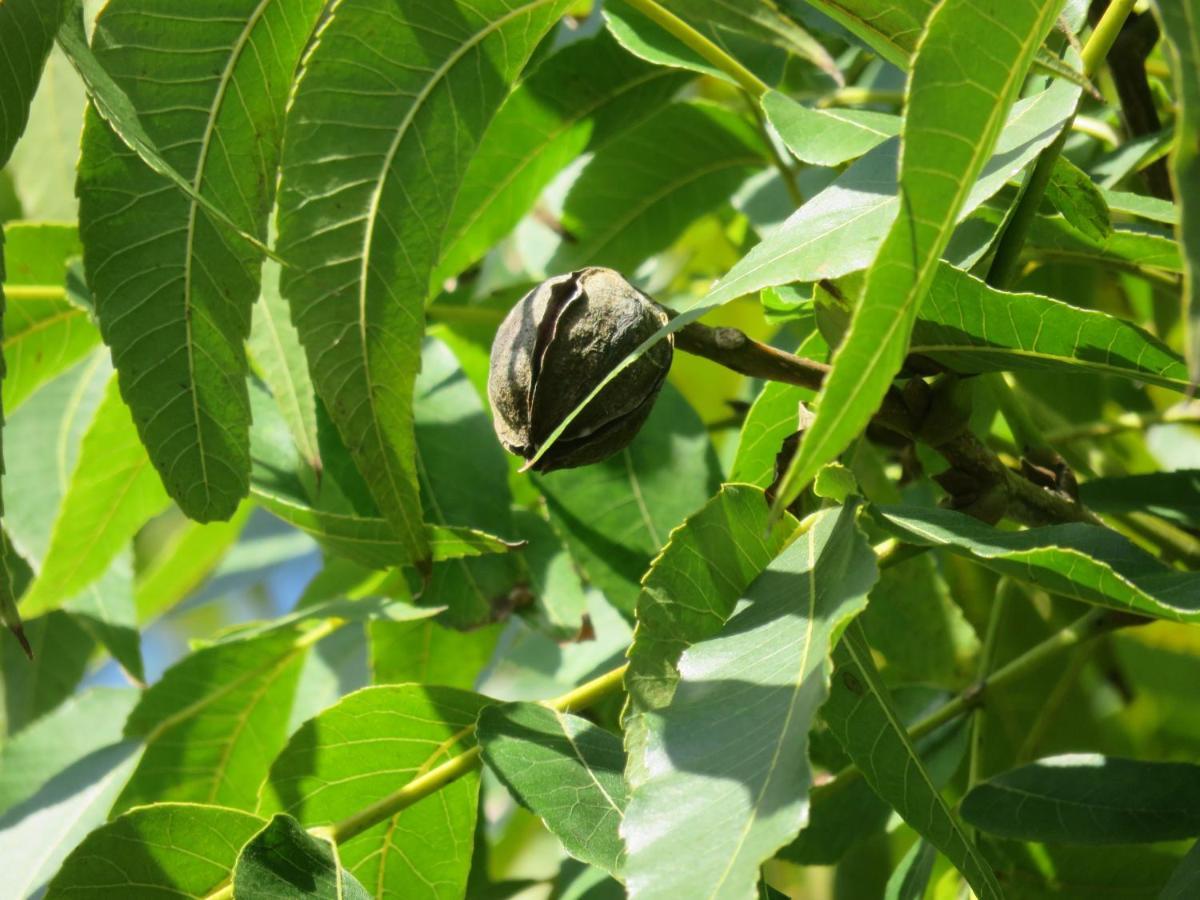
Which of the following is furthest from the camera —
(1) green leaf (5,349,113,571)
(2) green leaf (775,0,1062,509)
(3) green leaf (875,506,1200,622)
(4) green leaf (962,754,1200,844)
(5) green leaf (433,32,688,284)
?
(1) green leaf (5,349,113,571)

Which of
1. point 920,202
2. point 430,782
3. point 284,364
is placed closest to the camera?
point 920,202

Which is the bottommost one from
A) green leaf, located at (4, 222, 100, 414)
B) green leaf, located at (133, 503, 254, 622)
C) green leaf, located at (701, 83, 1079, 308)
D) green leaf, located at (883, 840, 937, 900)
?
green leaf, located at (133, 503, 254, 622)

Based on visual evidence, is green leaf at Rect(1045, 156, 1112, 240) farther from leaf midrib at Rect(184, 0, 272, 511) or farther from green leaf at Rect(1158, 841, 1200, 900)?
leaf midrib at Rect(184, 0, 272, 511)

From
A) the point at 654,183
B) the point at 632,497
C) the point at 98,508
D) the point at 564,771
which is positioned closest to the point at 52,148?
the point at 98,508

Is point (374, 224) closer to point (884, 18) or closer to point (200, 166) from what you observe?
point (200, 166)

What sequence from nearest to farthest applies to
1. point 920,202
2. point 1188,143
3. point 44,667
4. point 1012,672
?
1. point 1188,143
2. point 920,202
3. point 1012,672
4. point 44,667

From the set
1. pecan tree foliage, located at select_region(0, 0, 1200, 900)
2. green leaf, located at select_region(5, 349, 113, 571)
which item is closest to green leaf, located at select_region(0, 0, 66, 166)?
pecan tree foliage, located at select_region(0, 0, 1200, 900)

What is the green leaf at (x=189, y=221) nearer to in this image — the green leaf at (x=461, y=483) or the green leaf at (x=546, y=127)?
the green leaf at (x=461, y=483)
